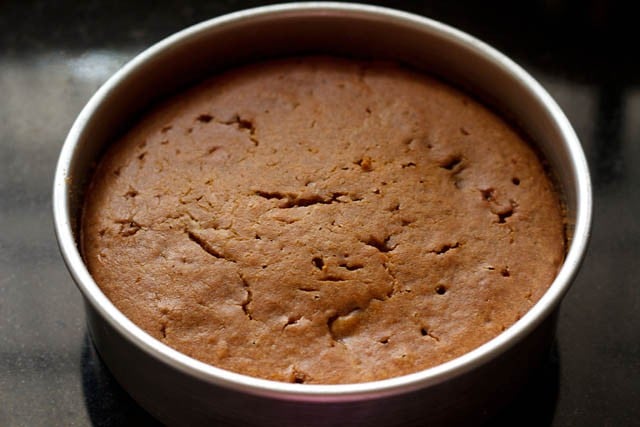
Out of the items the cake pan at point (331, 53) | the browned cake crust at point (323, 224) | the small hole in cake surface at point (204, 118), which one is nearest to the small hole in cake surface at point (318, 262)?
the browned cake crust at point (323, 224)

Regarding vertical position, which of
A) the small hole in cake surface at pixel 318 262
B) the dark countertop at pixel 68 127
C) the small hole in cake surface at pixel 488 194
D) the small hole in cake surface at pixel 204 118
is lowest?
the dark countertop at pixel 68 127

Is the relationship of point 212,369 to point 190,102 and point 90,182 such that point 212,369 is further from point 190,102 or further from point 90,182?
point 190,102

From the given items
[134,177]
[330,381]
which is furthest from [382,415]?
[134,177]

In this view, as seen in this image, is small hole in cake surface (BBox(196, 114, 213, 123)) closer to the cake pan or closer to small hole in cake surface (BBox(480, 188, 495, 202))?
the cake pan

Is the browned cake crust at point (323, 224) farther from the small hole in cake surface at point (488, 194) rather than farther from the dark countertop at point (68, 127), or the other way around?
the dark countertop at point (68, 127)

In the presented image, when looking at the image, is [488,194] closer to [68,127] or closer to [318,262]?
[318,262]

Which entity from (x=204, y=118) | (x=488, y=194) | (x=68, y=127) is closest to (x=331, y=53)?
(x=204, y=118)
